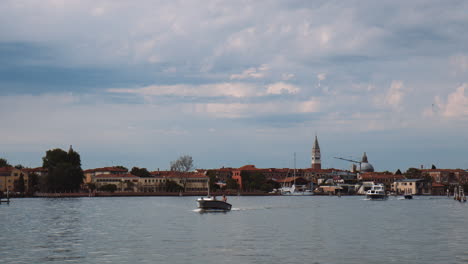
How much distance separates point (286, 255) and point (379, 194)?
5465 inches

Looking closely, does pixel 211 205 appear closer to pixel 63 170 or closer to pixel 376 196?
pixel 376 196

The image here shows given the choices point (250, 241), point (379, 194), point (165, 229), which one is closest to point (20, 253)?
point (250, 241)

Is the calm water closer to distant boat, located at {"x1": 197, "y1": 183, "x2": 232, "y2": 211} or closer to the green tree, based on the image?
distant boat, located at {"x1": 197, "y1": 183, "x2": 232, "y2": 211}

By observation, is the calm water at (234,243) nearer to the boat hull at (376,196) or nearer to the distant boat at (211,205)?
the distant boat at (211,205)

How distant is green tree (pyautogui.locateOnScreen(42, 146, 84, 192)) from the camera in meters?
187

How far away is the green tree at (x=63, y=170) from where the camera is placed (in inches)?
7347

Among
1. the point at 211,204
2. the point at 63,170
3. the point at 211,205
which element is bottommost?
the point at 211,205

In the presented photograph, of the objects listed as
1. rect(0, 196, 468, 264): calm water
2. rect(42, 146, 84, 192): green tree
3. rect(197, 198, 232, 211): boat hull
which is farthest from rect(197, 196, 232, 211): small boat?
rect(42, 146, 84, 192): green tree

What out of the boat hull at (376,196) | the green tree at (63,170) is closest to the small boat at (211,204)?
the boat hull at (376,196)

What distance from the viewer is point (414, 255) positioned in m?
38.6

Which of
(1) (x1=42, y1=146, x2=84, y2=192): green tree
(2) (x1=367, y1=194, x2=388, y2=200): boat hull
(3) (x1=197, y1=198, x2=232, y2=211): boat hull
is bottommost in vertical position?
(2) (x1=367, y1=194, x2=388, y2=200): boat hull

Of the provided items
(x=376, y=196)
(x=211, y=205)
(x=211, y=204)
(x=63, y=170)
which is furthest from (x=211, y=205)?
(x=63, y=170)

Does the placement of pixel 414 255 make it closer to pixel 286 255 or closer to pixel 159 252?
pixel 286 255

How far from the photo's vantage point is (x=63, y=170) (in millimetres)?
186500
